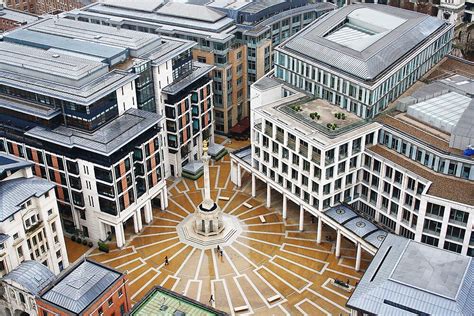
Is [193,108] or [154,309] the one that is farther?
[193,108]

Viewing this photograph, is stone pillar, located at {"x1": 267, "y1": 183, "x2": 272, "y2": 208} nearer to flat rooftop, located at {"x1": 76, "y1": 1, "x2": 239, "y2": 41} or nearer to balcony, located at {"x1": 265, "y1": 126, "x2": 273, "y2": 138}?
balcony, located at {"x1": 265, "y1": 126, "x2": 273, "y2": 138}

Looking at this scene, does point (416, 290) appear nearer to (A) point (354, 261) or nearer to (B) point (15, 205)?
(A) point (354, 261)

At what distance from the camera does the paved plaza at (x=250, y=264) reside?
350 feet

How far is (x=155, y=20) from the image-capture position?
15950 centimetres

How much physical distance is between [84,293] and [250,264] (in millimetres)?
36951

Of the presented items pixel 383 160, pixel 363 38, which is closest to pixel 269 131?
pixel 383 160

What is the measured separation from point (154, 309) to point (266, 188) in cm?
5676

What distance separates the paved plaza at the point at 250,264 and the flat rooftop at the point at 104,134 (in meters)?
22.0

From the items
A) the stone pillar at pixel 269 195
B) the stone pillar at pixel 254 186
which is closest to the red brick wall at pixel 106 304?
the stone pillar at pixel 269 195

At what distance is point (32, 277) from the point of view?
314 ft

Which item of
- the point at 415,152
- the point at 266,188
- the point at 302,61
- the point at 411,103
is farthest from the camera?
the point at 266,188

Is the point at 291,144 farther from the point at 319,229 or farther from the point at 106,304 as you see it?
the point at 106,304

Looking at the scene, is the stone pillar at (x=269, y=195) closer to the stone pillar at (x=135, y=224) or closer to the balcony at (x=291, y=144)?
the balcony at (x=291, y=144)

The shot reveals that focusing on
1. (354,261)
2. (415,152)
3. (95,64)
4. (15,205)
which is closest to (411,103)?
(415,152)
